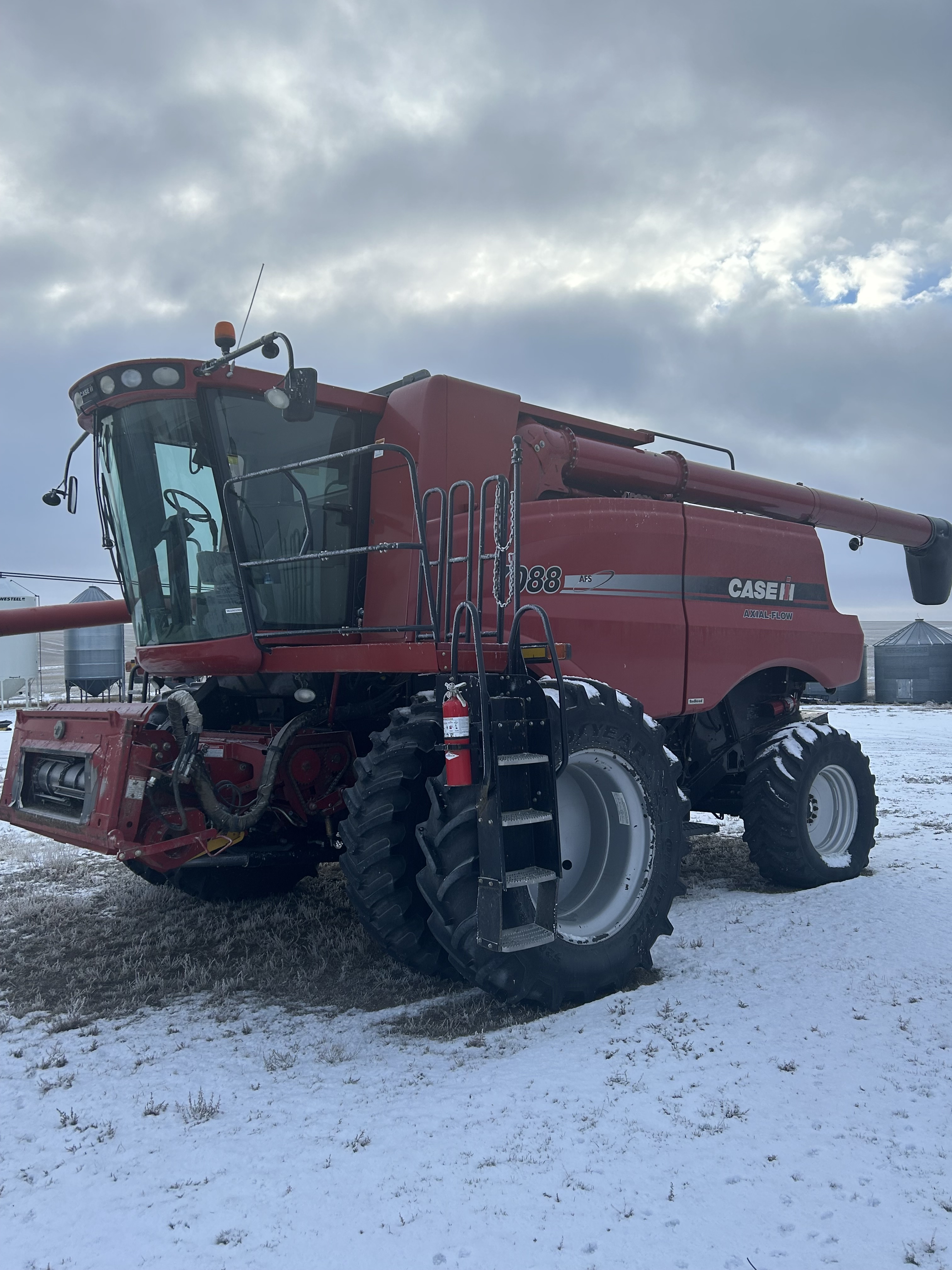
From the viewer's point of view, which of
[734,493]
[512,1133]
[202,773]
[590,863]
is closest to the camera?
[512,1133]

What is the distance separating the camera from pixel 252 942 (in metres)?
4.60

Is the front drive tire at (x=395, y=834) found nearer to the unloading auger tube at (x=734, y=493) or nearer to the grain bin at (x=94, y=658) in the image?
the unloading auger tube at (x=734, y=493)

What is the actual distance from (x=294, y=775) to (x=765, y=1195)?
9.27 ft

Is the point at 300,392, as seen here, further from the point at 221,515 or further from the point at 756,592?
the point at 756,592

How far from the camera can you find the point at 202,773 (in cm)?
410

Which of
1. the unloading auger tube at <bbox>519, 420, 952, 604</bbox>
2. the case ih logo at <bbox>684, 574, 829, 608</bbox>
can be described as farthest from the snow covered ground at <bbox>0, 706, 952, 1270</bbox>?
the unloading auger tube at <bbox>519, 420, 952, 604</bbox>

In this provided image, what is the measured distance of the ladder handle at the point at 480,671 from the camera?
343 centimetres

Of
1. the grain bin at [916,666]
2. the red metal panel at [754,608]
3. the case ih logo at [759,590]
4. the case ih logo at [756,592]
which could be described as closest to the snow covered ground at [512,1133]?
the red metal panel at [754,608]

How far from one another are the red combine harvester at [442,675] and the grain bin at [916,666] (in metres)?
18.9

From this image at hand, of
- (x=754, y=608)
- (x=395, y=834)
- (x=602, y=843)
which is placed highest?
(x=754, y=608)

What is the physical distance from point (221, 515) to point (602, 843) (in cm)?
243

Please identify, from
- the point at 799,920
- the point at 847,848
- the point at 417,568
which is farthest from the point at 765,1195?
the point at 847,848

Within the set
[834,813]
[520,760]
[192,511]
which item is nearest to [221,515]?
[192,511]

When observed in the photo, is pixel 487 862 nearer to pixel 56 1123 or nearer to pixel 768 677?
pixel 56 1123
